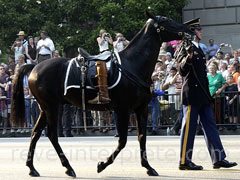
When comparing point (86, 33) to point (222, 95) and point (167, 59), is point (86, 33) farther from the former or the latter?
point (222, 95)

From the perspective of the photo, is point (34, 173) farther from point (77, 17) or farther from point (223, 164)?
point (77, 17)

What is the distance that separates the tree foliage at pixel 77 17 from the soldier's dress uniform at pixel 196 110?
18620 mm

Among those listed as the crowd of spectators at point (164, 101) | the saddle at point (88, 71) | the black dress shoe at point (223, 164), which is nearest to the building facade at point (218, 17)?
the crowd of spectators at point (164, 101)

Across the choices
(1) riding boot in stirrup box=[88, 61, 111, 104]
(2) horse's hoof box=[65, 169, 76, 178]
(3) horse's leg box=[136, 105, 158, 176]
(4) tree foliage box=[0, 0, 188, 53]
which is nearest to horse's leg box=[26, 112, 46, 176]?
(2) horse's hoof box=[65, 169, 76, 178]

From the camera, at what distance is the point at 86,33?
31656mm

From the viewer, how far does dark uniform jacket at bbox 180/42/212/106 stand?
11453 mm

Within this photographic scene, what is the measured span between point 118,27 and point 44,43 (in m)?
6.39

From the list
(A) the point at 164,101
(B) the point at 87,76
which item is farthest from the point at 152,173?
(A) the point at 164,101

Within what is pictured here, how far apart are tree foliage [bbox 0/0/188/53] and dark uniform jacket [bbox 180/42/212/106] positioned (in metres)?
18.6

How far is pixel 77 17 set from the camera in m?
32.7

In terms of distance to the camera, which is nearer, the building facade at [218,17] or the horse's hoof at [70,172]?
the horse's hoof at [70,172]

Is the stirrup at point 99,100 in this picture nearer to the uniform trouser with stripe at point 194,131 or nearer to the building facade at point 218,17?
the uniform trouser with stripe at point 194,131

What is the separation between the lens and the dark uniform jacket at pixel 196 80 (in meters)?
11.5

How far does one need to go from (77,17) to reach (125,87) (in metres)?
21.9
